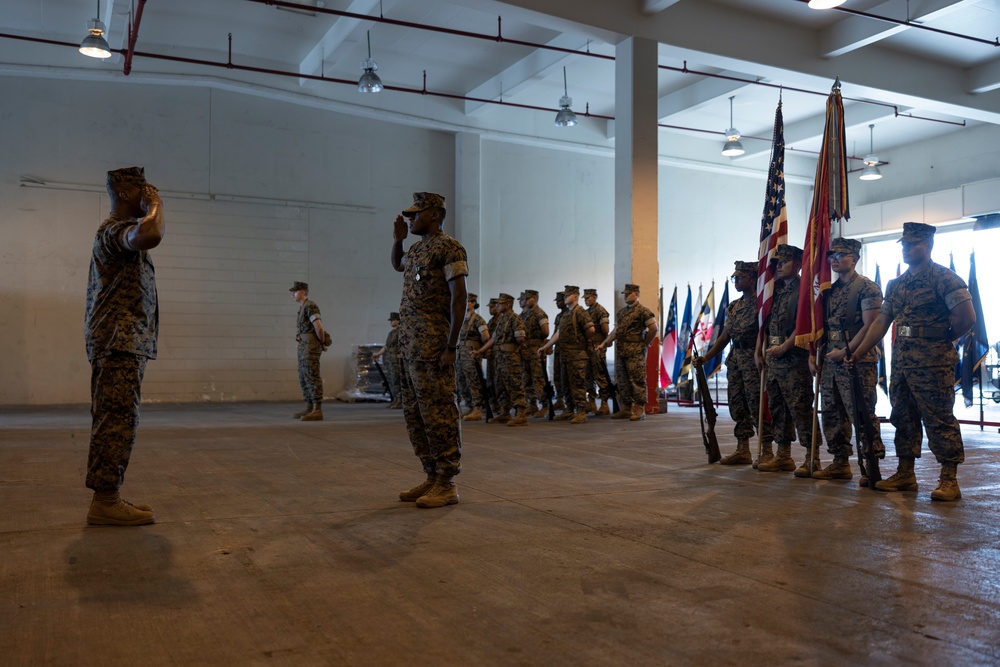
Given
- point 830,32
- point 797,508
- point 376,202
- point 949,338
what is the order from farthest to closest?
1. point 376,202
2. point 830,32
3. point 949,338
4. point 797,508

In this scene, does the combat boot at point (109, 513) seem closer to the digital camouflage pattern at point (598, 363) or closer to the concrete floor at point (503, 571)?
the concrete floor at point (503, 571)

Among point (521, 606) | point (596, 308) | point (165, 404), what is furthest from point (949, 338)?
point (165, 404)

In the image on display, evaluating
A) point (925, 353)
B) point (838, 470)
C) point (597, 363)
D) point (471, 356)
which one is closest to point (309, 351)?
Result: point (471, 356)

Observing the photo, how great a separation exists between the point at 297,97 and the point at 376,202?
2.35m

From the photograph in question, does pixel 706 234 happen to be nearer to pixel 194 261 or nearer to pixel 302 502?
pixel 194 261

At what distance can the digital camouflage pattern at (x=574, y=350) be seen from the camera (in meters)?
10.5

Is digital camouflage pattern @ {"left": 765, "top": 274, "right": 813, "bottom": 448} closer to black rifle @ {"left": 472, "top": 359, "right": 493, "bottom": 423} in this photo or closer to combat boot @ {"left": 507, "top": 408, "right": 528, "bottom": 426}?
combat boot @ {"left": 507, "top": 408, "right": 528, "bottom": 426}

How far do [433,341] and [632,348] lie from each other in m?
6.38

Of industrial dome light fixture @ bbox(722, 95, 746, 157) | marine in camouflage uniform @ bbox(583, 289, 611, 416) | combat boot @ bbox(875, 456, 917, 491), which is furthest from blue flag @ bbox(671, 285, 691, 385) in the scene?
combat boot @ bbox(875, 456, 917, 491)

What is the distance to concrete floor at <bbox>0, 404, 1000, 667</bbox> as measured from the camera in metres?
2.29

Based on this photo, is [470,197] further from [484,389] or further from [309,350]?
[309,350]

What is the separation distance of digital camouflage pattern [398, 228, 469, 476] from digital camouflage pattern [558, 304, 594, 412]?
6.15 metres

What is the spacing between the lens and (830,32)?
39.6 ft

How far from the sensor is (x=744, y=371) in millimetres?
6133
